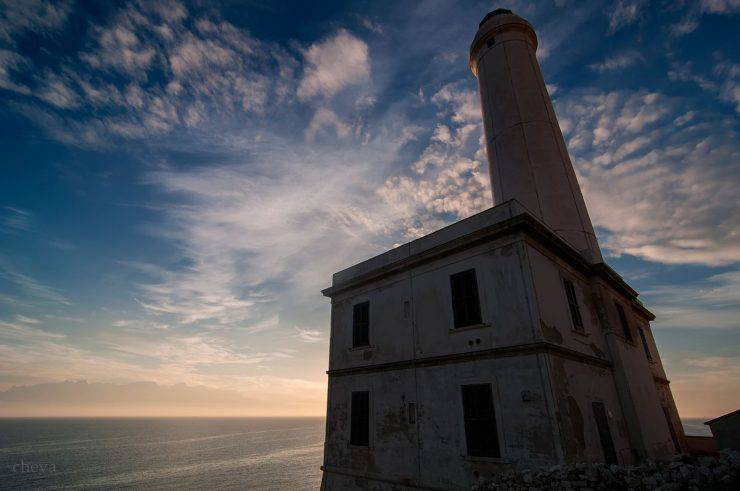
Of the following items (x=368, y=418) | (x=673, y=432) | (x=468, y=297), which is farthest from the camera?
(x=673, y=432)

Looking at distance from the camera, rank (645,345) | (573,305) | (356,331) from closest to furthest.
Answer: (573,305) < (356,331) < (645,345)

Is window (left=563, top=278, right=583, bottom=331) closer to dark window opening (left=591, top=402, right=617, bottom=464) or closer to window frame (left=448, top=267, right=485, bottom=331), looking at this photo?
dark window opening (left=591, top=402, right=617, bottom=464)

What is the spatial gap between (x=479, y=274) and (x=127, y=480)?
62929 millimetres

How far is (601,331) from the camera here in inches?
514

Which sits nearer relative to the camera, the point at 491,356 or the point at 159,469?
the point at 491,356

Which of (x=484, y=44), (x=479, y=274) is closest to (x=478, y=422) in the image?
(x=479, y=274)

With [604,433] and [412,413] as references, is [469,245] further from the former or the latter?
[604,433]

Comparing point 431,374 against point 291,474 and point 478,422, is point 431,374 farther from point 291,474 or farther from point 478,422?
point 291,474

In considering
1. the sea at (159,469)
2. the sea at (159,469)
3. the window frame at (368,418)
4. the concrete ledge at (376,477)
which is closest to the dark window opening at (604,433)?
the concrete ledge at (376,477)

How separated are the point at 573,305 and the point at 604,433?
3.90 m

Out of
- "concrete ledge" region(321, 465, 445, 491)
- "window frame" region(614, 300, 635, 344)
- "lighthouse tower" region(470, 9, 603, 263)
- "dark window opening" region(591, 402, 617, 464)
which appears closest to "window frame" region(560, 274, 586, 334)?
"dark window opening" region(591, 402, 617, 464)

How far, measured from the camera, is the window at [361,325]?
14.2 metres

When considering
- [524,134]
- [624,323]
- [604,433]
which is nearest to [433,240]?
[604,433]

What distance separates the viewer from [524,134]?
17.7m
